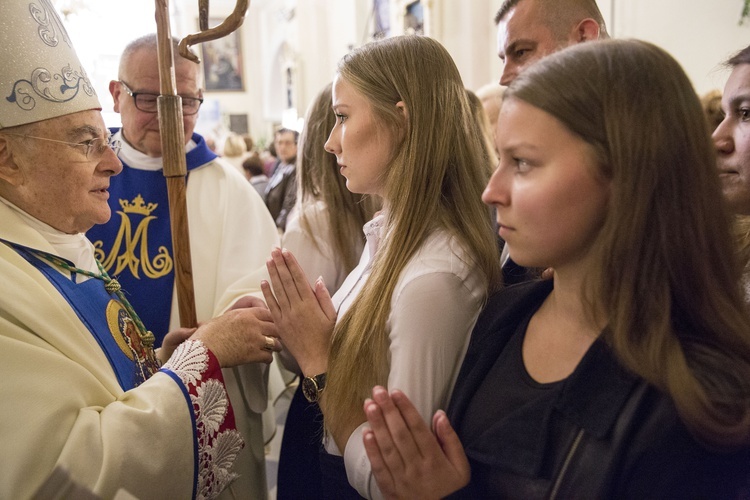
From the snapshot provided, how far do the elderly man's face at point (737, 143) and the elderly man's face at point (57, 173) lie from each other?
1.60 metres

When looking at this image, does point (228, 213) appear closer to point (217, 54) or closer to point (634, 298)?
point (634, 298)

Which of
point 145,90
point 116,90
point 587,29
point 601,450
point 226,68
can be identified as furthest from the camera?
point 226,68

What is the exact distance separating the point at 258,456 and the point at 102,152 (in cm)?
108

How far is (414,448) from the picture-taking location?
1206mm

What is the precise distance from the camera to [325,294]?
170cm

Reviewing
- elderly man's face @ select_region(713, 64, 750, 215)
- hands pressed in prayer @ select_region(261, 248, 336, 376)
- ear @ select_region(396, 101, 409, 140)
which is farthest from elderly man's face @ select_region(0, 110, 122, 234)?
elderly man's face @ select_region(713, 64, 750, 215)

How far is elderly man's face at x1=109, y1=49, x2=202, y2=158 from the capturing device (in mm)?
2467

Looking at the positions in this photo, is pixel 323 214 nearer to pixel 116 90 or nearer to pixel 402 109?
pixel 402 109

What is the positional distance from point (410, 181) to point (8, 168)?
103 centimetres

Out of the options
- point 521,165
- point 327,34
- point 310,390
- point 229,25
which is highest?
point 229,25

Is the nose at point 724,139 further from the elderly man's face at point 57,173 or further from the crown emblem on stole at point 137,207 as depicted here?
the crown emblem on stole at point 137,207

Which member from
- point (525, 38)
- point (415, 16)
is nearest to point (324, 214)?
point (525, 38)

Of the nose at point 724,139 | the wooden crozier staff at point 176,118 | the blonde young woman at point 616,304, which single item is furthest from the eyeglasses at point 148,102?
the nose at point 724,139

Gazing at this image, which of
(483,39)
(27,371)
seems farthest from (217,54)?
(27,371)
